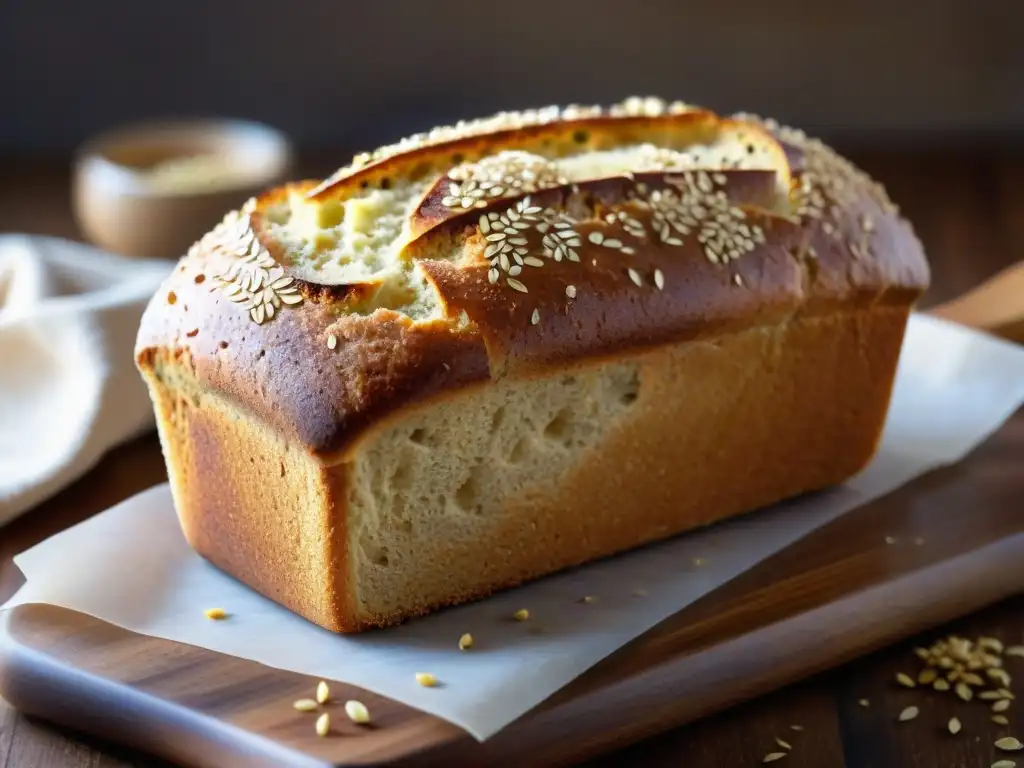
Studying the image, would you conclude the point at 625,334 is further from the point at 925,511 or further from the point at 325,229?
the point at 925,511

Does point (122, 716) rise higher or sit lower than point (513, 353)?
lower

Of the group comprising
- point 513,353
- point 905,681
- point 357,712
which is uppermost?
point 513,353

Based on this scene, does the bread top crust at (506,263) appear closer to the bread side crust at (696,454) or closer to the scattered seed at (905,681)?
the bread side crust at (696,454)

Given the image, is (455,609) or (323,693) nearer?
(323,693)

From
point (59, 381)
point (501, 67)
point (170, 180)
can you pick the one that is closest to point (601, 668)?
point (59, 381)

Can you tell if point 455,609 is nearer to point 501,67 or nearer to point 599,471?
point 599,471

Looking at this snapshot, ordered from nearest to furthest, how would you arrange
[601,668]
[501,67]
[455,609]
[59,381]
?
1. [601,668]
2. [455,609]
3. [59,381]
4. [501,67]
